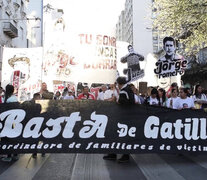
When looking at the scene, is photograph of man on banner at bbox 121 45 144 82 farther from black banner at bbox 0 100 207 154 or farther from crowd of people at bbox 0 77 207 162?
black banner at bbox 0 100 207 154

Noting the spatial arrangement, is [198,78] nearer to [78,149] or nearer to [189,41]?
[189,41]

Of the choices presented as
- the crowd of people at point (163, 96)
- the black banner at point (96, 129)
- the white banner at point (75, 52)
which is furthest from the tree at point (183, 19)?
the black banner at point (96, 129)

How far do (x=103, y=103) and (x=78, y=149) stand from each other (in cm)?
104

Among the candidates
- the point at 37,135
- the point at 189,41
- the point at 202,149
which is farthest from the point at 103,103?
the point at 189,41

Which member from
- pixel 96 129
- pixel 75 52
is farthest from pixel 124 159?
pixel 75 52

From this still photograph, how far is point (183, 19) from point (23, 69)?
8.56m

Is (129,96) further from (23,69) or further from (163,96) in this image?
(23,69)

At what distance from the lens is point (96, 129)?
21.4 ft

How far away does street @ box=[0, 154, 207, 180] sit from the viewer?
18.5ft

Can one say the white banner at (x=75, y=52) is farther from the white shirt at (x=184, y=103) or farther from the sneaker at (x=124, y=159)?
the sneaker at (x=124, y=159)

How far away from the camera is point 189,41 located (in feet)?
55.5

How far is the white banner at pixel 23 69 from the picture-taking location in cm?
1099

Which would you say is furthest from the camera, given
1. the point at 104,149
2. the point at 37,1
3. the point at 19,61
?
the point at 37,1

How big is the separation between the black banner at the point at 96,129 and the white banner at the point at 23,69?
14.9ft
